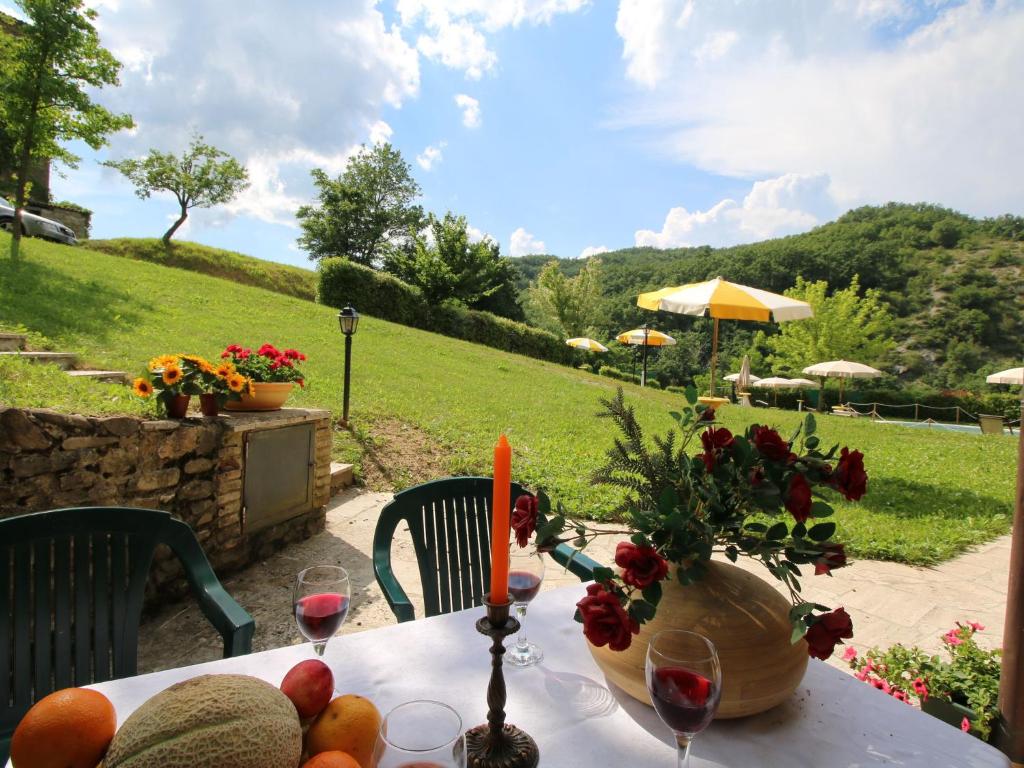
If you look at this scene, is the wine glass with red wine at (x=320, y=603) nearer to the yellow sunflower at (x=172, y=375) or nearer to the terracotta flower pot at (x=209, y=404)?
the yellow sunflower at (x=172, y=375)

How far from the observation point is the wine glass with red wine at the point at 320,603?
3.63ft

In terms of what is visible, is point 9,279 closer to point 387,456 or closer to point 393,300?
point 387,456

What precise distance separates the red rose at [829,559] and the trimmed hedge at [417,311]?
596 inches

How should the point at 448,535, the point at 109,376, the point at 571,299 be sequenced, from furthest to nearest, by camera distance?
the point at 571,299 → the point at 109,376 → the point at 448,535

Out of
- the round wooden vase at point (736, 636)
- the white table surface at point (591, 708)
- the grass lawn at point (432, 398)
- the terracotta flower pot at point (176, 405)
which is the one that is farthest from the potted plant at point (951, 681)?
the terracotta flower pot at point (176, 405)

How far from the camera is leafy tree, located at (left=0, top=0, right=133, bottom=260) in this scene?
28.7ft

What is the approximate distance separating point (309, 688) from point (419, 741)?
20cm

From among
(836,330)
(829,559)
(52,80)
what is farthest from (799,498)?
(836,330)

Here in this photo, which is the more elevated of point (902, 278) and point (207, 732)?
point (902, 278)

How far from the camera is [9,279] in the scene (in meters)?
7.62

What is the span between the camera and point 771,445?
915 mm

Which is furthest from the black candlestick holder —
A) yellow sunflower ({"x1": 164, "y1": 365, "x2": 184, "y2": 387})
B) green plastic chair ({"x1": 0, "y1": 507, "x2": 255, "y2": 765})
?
yellow sunflower ({"x1": 164, "y1": 365, "x2": 184, "y2": 387})

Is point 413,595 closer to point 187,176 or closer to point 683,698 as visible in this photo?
point 683,698

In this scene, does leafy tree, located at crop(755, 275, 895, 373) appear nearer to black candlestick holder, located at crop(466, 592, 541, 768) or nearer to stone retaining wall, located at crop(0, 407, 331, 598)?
stone retaining wall, located at crop(0, 407, 331, 598)
